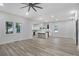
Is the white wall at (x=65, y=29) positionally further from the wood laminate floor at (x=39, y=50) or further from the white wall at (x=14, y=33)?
the wood laminate floor at (x=39, y=50)

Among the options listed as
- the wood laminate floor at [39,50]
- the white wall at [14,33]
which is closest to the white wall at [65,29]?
the white wall at [14,33]

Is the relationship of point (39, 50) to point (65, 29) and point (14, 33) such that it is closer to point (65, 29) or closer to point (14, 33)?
point (14, 33)

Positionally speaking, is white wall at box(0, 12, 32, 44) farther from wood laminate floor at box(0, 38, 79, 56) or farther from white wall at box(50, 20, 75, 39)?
white wall at box(50, 20, 75, 39)

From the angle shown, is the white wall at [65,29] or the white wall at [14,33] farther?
the white wall at [65,29]

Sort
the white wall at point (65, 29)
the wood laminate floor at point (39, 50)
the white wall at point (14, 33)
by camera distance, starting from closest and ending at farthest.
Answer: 1. the wood laminate floor at point (39, 50)
2. the white wall at point (14, 33)
3. the white wall at point (65, 29)

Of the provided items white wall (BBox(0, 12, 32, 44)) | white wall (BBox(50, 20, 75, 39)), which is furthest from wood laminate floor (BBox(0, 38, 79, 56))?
white wall (BBox(50, 20, 75, 39))

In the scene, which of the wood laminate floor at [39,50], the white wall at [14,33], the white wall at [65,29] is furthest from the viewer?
the white wall at [65,29]

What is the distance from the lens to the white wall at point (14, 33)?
621 cm

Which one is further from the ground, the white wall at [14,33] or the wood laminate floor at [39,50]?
the white wall at [14,33]

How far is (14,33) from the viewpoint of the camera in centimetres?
747

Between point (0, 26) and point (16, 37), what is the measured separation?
2.08m

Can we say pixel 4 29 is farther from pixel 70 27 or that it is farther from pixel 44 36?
pixel 70 27

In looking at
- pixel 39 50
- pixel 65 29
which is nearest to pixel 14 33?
pixel 39 50

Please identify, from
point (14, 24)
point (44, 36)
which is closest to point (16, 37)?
point (14, 24)
